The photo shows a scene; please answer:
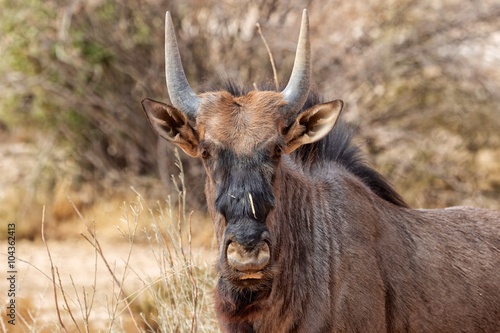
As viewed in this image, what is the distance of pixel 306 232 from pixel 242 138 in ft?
Answer: 3.24

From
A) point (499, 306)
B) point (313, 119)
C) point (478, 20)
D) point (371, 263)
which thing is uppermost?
point (478, 20)

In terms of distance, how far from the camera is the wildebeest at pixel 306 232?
5859 millimetres

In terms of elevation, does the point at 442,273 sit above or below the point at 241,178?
below

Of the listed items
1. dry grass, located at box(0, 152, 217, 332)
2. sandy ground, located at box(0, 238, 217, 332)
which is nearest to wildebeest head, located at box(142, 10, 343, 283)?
dry grass, located at box(0, 152, 217, 332)

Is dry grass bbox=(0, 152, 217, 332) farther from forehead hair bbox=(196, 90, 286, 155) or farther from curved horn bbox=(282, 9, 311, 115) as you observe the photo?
curved horn bbox=(282, 9, 311, 115)

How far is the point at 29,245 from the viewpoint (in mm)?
16406

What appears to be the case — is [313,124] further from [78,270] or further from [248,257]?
[78,270]

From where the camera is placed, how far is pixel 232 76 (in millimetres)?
14938

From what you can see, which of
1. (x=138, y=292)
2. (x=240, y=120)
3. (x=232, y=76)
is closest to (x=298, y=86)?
(x=240, y=120)

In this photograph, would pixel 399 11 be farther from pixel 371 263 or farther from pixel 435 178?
pixel 371 263

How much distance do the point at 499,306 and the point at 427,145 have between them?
9.23 m

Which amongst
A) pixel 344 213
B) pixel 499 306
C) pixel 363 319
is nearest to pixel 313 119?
pixel 344 213

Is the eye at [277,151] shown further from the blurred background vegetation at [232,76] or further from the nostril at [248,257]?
the blurred background vegetation at [232,76]

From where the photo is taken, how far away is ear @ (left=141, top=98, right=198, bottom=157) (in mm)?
6328
